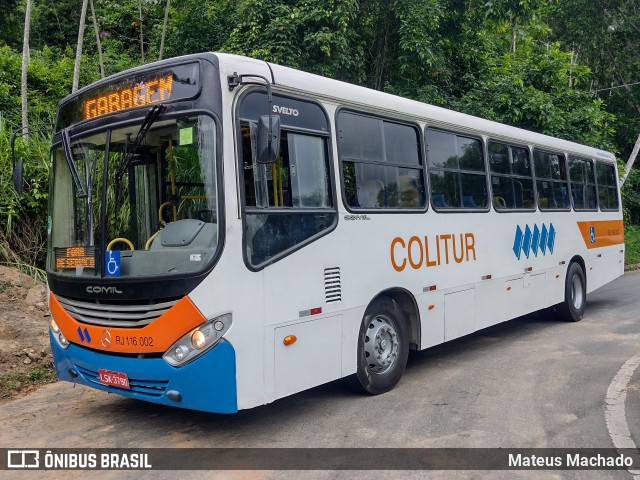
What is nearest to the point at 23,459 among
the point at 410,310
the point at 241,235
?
the point at 241,235

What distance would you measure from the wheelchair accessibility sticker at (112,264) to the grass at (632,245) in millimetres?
19681

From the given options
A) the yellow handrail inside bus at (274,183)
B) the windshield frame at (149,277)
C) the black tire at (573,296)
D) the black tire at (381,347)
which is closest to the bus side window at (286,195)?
the yellow handrail inside bus at (274,183)

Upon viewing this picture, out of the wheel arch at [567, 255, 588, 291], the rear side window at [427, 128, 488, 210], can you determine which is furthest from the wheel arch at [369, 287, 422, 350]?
the wheel arch at [567, 255, 588, 291]

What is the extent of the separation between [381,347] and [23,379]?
410cm

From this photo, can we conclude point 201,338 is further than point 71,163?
No

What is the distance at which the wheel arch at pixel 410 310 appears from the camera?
21.1 ft

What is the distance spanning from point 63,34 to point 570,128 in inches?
694

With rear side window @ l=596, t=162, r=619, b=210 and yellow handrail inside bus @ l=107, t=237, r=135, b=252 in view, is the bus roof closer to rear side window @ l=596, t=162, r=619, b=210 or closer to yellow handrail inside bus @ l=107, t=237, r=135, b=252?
yellow handrail inside bus @ l=107, t=237, r=135, b=252

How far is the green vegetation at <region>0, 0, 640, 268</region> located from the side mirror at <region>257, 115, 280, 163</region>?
6687 millimetres

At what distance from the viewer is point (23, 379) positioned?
695cm

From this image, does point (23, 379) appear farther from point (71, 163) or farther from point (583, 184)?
point (583, 184)

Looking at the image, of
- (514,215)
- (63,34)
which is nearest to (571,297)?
(514,215)

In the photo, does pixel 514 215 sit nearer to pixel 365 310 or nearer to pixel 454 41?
pixel 365 310

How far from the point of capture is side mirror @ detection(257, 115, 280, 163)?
4477mm
